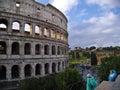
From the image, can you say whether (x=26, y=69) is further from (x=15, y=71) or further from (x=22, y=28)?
(x=22, y=28)

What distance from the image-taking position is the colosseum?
23.4m

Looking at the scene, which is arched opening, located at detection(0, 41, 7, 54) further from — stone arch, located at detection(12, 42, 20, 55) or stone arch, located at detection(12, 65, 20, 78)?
stone arch, located at detection(12, 65, 20, 78)

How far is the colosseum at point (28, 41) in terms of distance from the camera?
23.4 metres

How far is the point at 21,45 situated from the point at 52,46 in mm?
7239

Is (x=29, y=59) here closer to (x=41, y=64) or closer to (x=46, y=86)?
(x=41, y=64)

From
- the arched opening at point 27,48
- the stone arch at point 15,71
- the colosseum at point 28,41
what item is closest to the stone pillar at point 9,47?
the colosseum at point 28,41

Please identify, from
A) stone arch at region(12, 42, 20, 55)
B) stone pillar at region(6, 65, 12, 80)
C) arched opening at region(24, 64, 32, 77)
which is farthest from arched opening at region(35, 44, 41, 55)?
stone pillar at region(6, 65, 12, 80)

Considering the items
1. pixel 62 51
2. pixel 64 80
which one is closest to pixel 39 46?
pixel 62 51

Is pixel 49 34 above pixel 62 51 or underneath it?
→ above

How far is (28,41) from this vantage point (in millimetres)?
25766

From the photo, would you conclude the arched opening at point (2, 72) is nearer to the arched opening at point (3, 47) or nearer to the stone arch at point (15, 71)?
the stone arch at point (15, 71)

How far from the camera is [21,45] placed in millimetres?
24828

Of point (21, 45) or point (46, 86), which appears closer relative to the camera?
point (46, 86)

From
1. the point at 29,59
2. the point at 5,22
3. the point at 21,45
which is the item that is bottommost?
the point at 29,59
